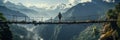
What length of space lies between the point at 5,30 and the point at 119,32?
43.6 metres

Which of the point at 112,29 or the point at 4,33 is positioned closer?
the point at 4,33

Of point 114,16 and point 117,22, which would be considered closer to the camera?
point 117,22

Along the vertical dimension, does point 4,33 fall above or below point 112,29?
above

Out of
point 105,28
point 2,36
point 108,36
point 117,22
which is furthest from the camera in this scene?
point 105,28

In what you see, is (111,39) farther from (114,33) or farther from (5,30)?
(5,30)

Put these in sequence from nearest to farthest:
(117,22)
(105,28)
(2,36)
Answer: (2,36), (117,22), (105,28)

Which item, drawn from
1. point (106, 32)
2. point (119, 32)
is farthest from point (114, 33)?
point (106, 32)

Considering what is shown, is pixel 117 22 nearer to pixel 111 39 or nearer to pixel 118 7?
pixel 111 39

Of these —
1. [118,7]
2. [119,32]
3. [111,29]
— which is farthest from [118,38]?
[118,7]

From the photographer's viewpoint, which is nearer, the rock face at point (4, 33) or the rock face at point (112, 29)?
the rock face at point (4, 33)

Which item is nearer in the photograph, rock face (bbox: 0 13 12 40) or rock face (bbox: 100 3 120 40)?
rock face (bbox: 0 13 12 40)

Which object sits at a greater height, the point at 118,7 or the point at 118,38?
the point at 118,7

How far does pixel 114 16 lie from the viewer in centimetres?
15362

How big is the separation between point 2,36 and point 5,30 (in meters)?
3.35
